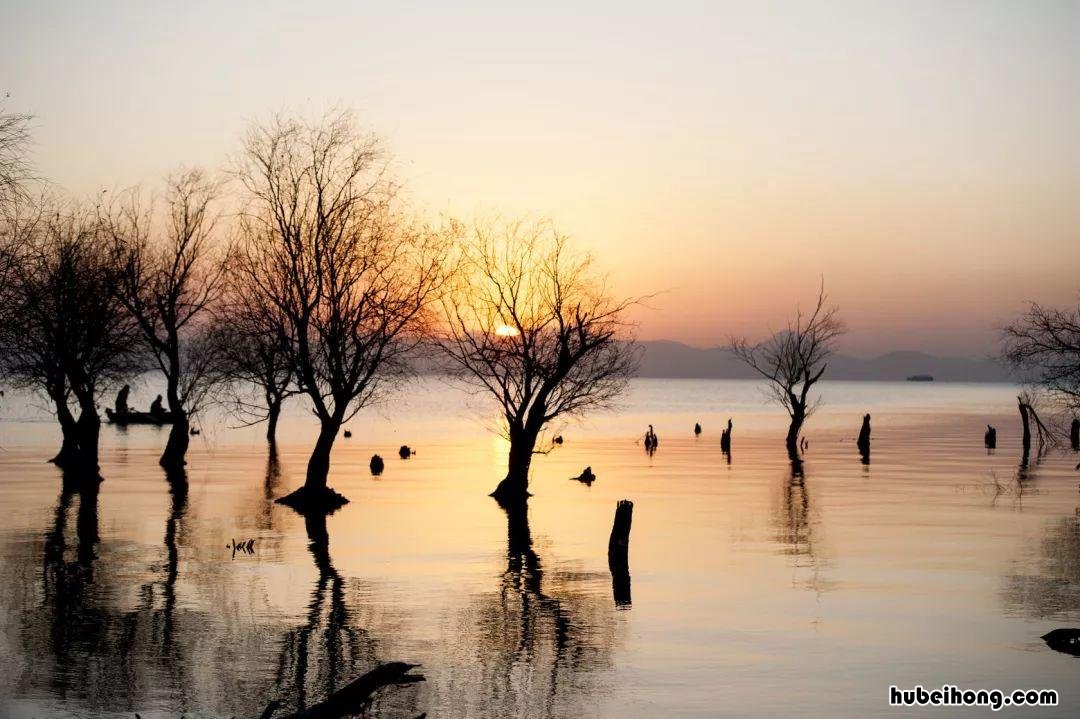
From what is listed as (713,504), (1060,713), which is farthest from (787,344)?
(1060,713)

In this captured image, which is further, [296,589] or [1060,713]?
[296,589]

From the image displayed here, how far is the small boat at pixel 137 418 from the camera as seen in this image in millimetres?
98438

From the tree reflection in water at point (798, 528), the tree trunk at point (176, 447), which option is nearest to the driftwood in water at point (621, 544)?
the tree reflection in water at point (798, 528)

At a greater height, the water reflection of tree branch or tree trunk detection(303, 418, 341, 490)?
tree trunk detection(303, 418, 341, 490)

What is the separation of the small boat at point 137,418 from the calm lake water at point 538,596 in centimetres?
4842

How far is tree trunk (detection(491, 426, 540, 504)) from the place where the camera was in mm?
43906

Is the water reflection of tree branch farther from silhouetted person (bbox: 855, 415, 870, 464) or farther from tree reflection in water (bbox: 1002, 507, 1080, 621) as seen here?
silhouetted person (bbox: 855, 415, 870, 464)

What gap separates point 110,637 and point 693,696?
33.5ft

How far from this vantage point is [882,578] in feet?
89.3

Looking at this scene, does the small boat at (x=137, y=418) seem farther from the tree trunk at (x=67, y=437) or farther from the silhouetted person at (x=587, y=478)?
the silhouetted person at (x=587, y=478)

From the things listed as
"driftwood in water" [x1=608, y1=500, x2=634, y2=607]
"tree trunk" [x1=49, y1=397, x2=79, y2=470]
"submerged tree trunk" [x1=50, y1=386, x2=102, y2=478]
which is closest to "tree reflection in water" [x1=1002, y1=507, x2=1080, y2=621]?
"driftwood in water" [x1=608, y1=500, x2=634, y2=607]

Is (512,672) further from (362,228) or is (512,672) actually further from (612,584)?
(362,228)
